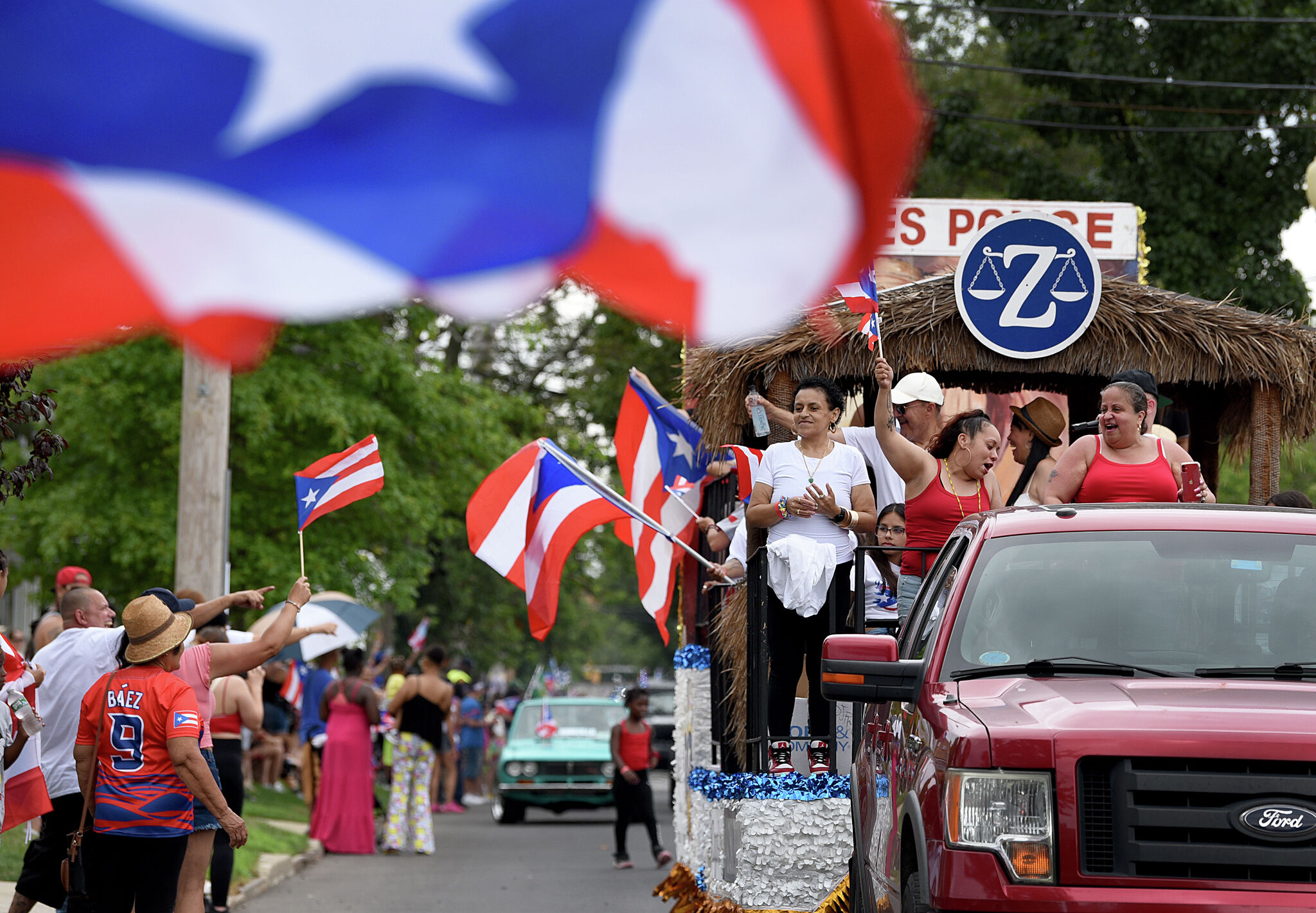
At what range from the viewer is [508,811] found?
25.3 metres

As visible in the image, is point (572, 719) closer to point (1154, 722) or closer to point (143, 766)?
point (143, 766)

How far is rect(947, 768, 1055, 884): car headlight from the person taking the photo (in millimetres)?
4684

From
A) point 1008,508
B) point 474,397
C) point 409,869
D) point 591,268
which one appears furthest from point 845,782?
point 474,397

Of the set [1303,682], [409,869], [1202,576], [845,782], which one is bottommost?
[409,869]

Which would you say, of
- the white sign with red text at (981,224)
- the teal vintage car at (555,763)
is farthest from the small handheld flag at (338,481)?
the teal vintage car at (555,763)

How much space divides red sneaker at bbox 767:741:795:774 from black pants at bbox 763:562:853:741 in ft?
0.21

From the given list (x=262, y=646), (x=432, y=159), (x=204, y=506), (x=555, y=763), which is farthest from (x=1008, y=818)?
(x=555, y=763)

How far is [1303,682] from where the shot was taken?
16.7 feet

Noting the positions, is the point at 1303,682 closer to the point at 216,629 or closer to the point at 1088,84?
the point at 216,629

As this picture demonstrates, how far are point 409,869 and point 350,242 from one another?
1568 cm

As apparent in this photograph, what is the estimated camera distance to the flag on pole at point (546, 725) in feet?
86.4

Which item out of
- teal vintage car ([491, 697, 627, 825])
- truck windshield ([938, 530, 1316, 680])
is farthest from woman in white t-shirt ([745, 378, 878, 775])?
teal vintage car ([491, 697, 627, 825])

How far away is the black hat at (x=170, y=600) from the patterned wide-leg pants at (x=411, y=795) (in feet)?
28.9

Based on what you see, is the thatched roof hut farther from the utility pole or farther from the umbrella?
the umbrella
